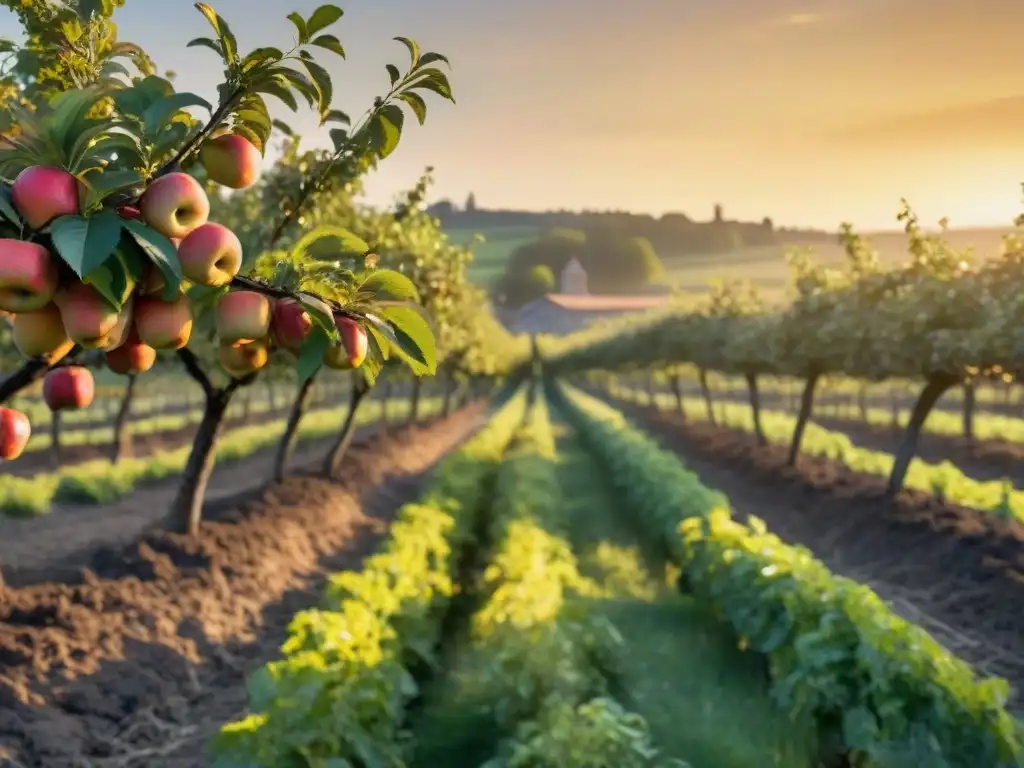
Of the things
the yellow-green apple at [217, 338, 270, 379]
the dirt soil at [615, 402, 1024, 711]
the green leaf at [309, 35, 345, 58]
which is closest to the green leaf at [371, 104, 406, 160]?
the green leaf at [309, 35, 345, 58]

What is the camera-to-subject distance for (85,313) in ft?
4.95

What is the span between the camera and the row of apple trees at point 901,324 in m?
10.3

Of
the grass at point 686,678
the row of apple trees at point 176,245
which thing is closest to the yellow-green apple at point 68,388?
the row of apple trees at point 176,245

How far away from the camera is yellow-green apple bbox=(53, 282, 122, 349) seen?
1.51 m

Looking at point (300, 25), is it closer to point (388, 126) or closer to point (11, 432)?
point (388, 126)

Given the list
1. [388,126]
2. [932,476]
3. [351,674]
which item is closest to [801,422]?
[932,476]

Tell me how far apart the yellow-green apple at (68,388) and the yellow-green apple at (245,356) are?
2.43 ft

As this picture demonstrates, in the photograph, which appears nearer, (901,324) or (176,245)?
(176,245)

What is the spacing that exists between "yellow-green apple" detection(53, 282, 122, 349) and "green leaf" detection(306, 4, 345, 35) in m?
0.70

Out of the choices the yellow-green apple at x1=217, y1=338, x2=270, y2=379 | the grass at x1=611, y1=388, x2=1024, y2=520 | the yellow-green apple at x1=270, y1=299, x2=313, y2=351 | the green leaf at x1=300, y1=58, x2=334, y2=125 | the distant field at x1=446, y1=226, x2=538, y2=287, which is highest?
the distant field at x1=446, y1=226, x2=538, y2=287

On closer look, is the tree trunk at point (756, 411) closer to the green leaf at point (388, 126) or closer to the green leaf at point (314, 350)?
the green leaf at point (388, 126)

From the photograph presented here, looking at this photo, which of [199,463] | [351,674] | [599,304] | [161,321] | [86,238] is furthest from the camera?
[599,304]

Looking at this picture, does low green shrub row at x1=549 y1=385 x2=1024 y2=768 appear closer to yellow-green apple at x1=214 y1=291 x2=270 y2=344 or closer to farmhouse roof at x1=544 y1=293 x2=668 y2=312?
yellow-green apple at x1=214 y1=291 x2=270 y2=344

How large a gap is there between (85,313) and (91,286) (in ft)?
0.18
